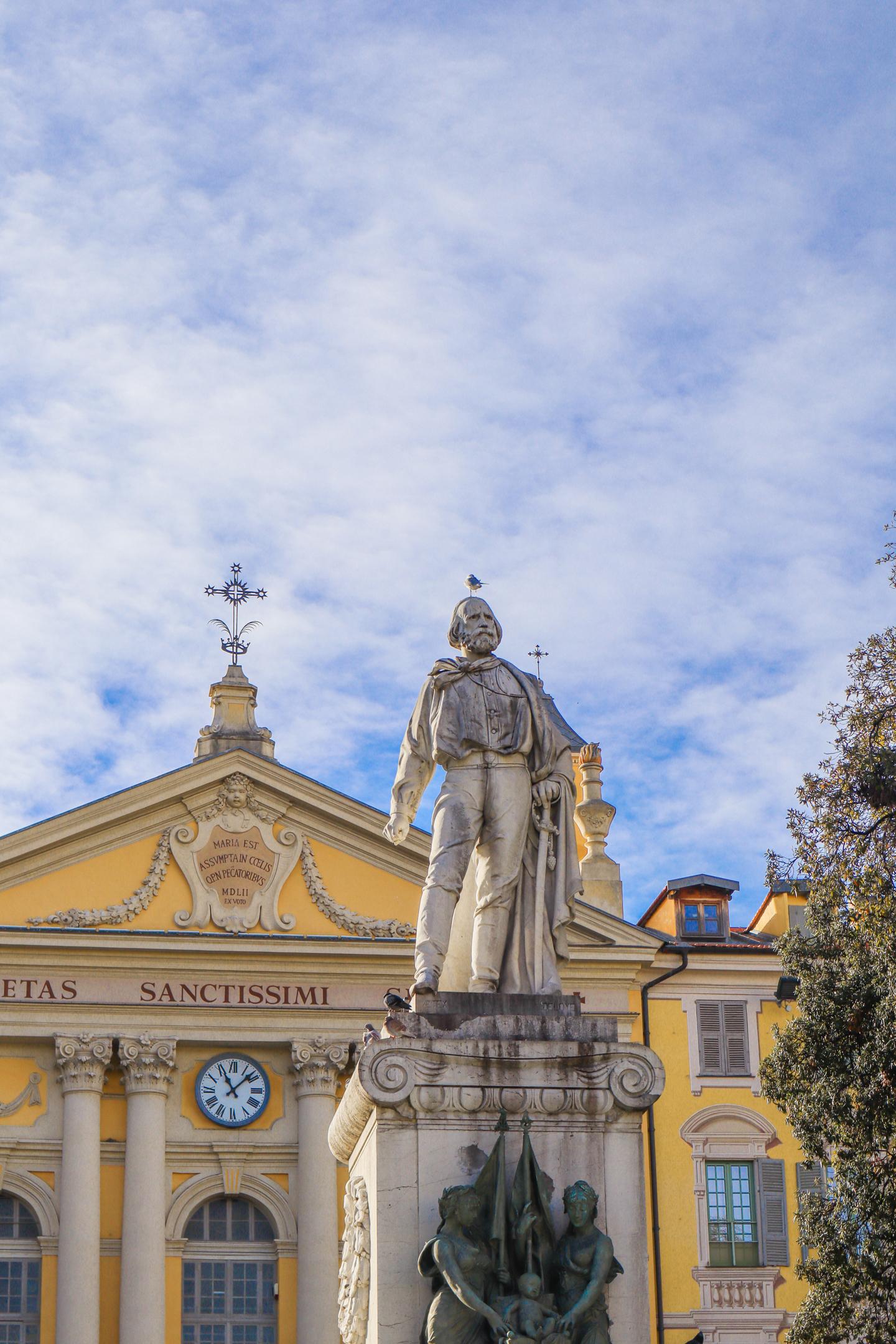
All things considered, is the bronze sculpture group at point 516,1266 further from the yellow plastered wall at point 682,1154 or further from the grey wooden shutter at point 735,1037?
the grey wooden shutter at point 735,1037

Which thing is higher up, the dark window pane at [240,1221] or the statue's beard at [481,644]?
the statue's beard at [481,644]

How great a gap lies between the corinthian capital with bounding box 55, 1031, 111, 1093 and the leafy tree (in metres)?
12.6

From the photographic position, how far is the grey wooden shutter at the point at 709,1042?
114ft

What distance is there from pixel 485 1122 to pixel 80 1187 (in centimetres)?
2355

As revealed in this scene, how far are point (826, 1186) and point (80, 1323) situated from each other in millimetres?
11906

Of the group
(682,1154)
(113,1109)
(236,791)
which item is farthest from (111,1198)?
(682,1154)

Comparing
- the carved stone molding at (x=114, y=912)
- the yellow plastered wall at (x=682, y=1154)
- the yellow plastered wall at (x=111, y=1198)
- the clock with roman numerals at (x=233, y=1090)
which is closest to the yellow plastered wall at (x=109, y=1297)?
the yellow plastered wall at (x=111, y=1198)

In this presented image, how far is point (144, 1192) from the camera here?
31750mm

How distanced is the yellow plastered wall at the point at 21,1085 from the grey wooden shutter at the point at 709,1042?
10634mm

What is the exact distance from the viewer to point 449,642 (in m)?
10.9

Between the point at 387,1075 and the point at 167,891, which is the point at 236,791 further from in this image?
the point at 387,1075

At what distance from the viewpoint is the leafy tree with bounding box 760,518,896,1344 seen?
19703 mm

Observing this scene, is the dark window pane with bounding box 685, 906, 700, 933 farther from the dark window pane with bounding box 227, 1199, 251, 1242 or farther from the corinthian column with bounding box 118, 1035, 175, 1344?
the corinthian column with bounding box 118, 1035, 175, 1344

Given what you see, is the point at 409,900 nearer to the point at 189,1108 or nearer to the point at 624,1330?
the point at 189,1108
